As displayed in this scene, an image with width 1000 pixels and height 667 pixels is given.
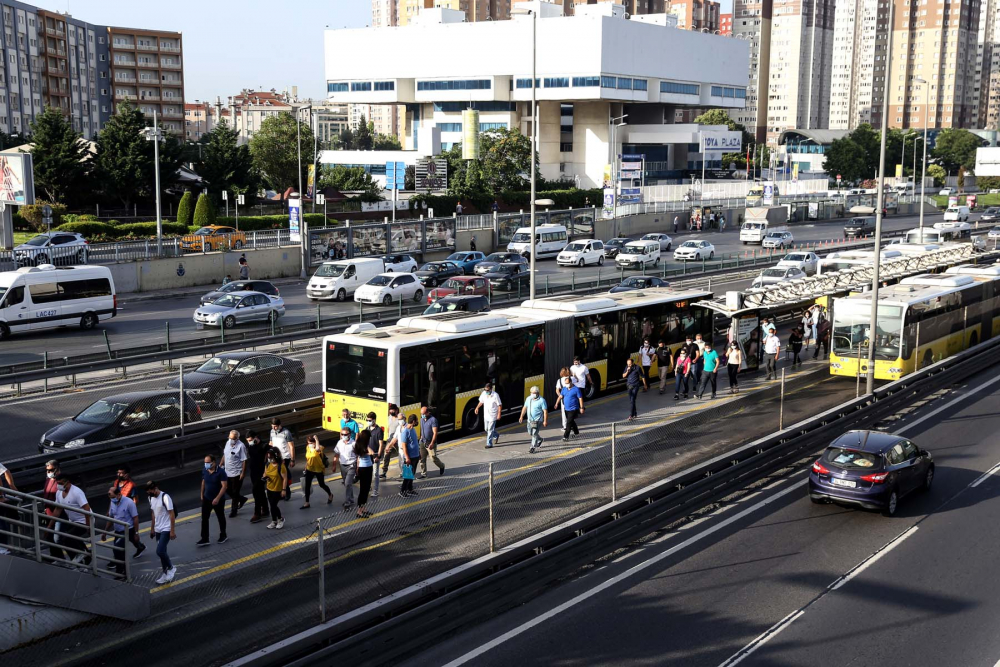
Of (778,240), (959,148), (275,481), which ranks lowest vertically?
(275,481)

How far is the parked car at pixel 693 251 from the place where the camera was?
197ft

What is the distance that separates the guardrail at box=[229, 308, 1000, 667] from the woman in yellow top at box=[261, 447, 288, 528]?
2.95 meters

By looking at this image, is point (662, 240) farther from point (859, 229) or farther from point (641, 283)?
point (641, 283)

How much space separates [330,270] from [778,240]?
35271mm

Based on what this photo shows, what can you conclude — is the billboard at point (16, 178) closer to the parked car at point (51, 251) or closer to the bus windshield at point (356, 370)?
the parked car at point (51, 251)

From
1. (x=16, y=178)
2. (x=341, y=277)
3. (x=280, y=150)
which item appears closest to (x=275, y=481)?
(x=341, y=277)

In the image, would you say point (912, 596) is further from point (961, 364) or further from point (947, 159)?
point (947, 159)

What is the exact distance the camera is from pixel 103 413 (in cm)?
1820

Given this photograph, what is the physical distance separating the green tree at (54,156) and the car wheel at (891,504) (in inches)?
2333

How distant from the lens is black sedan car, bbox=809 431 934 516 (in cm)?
1622

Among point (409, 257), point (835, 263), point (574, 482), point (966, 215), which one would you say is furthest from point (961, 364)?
point (966, 215)

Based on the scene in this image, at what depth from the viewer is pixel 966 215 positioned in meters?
88.5

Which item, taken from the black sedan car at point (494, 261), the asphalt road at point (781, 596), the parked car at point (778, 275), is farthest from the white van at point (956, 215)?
the asphalt road at point (781, 596)

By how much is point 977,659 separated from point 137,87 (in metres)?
133
